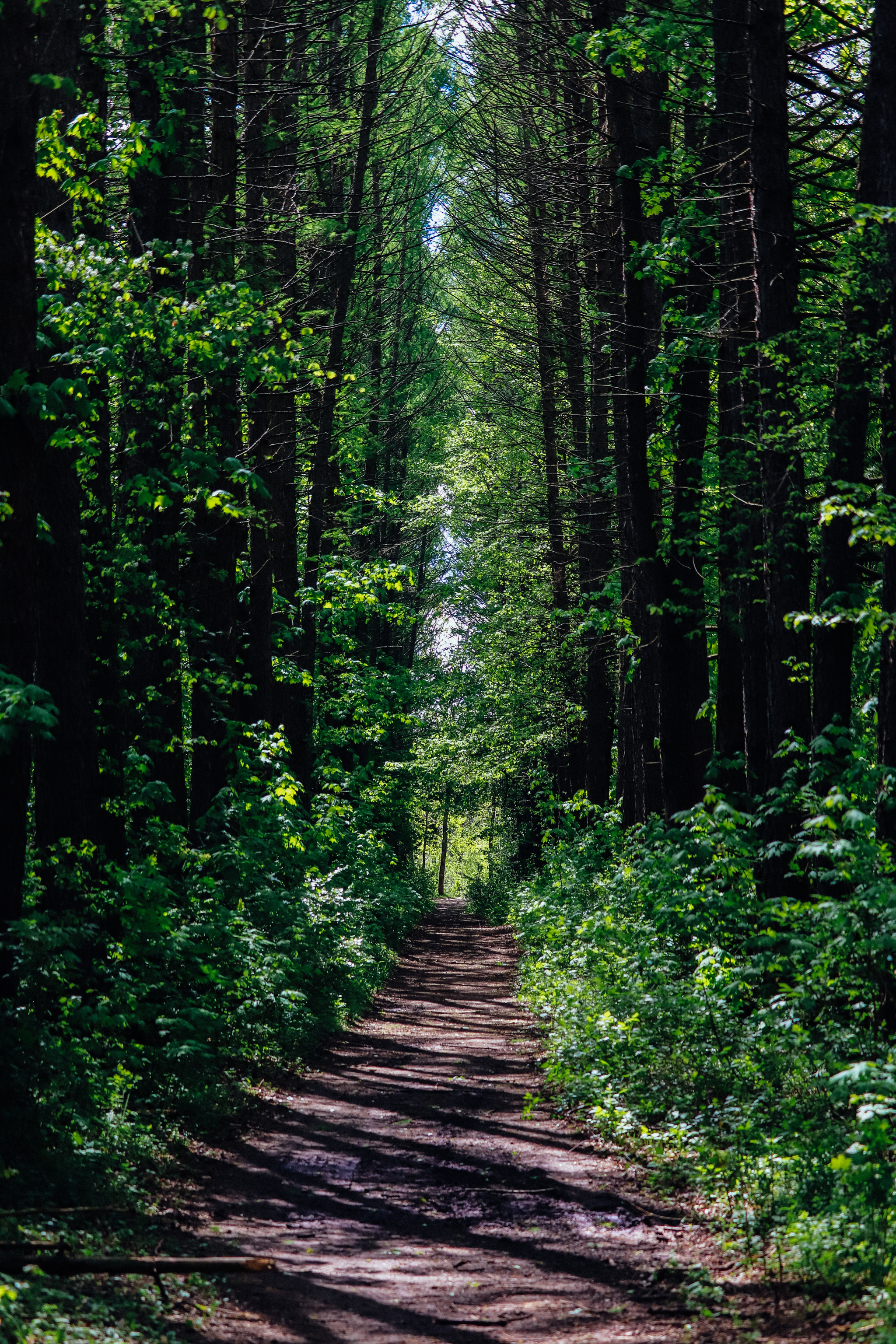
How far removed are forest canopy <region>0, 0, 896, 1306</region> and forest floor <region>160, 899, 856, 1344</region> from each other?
0.48 m

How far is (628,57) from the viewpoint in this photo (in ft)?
37.4

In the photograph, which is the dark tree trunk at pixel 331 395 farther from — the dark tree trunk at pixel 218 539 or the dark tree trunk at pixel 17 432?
the dark tree trunk at pixel 17 432

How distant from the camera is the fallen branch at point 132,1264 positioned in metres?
4.70

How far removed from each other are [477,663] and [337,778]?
665 cm

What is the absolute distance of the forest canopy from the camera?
7117mm

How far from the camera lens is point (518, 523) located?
2223 cm

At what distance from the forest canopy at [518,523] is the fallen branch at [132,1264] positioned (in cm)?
112

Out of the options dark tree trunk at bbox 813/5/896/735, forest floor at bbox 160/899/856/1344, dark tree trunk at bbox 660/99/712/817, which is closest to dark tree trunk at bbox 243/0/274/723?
dark tree trunk at bbox 660/99/712/817

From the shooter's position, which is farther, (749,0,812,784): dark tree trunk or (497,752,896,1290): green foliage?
(749,0,812,784): dark tree trunk

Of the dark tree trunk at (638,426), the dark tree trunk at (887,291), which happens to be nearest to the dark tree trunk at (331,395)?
the dark tree trunk at (638,426)

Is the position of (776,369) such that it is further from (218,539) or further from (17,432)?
(218,539)

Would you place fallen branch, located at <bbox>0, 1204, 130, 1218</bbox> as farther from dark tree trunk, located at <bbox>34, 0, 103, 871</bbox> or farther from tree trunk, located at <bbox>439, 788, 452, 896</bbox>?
tree trunk, located at <bbox>439, 788, 452, 896</bbox>

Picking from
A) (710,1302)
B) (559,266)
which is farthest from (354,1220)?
(559,266)

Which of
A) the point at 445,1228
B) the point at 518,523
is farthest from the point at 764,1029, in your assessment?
the point at 518,523
